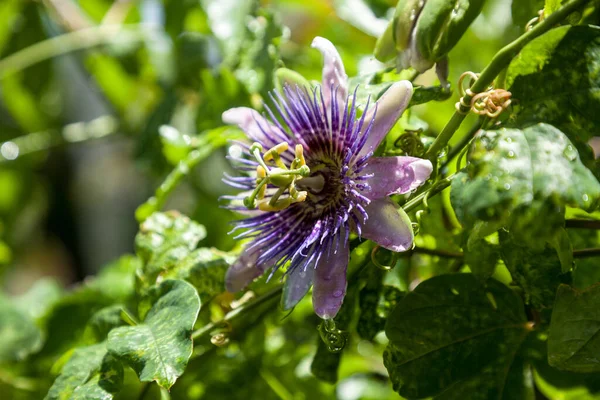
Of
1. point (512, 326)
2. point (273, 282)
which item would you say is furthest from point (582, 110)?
point (273, 282)

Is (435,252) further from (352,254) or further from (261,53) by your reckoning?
(261,53)

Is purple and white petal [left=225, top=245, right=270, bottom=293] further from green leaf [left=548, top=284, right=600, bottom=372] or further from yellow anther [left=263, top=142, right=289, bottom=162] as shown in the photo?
green leaf [left=548, top=284, right=600, bottom=372]

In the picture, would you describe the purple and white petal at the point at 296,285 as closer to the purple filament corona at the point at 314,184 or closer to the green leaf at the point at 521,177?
the purple filament corona at the point at 314,184

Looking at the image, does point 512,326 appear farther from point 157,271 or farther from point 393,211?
point 157,271

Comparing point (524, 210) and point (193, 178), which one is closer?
point (524, 210)

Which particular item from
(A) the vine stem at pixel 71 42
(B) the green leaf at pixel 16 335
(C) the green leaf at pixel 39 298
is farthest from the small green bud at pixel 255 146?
(A) the vine stem at pixel 71 42
